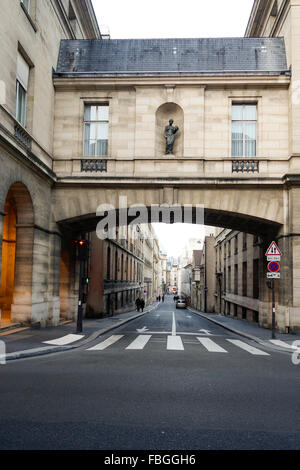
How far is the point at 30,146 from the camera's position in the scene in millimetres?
16203

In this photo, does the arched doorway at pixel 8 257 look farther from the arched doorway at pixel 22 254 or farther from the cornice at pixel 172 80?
the cornice at pixel 172 80

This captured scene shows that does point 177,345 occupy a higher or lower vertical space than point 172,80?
lower

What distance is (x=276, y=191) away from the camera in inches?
719

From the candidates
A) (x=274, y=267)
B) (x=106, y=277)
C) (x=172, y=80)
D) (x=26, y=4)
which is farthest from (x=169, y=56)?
(x=106, y=277)

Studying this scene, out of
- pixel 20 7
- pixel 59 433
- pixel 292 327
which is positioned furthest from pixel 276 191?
pixel 59 433

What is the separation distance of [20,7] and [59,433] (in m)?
15.0

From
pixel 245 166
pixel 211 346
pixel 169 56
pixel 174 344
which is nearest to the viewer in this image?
pixel 211 346

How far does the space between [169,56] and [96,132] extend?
5.17 meters

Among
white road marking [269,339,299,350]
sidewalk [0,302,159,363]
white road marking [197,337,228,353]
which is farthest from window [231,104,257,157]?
sidewalk [0,302,159,363]

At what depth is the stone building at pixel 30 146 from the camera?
46.0 ft

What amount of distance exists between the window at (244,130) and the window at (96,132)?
599 cm

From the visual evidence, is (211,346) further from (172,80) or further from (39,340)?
(172,80)
